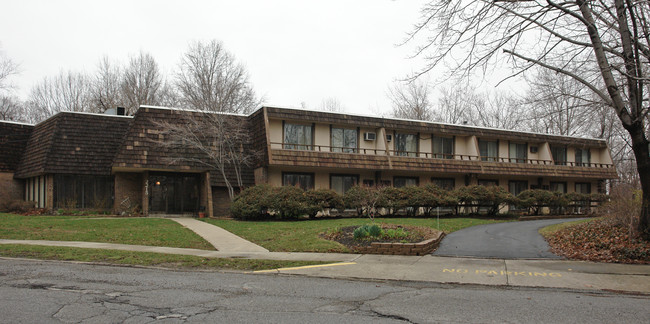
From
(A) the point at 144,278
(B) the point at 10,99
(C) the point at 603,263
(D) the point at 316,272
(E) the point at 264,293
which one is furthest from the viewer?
(B) the point at 10,99

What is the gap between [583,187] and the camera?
119ft

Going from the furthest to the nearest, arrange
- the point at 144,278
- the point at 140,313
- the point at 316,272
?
the point at 316,272 → the point at 144,278 → the point at 140,313

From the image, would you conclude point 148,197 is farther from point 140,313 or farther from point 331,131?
point 140,313

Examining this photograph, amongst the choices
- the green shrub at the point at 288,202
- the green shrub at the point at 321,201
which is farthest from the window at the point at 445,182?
the green shrub at the point at 288,202

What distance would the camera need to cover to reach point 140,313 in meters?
6.06

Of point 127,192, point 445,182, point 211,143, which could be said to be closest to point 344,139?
point 211,143

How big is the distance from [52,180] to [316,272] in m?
21.4

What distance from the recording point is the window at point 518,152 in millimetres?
32969

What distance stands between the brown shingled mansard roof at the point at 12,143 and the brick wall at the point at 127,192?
26.0 ft

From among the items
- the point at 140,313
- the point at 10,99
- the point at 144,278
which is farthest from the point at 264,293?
the point at 10,99

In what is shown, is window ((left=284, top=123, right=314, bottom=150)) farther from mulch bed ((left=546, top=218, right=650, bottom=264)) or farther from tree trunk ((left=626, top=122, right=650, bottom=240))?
tree trunk ((left=626, top=122, right=650, bottom=240))

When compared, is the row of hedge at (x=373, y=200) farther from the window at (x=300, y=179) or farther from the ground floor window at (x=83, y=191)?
the ground floor window at (x=83, y=191)

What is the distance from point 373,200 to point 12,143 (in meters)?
23.0

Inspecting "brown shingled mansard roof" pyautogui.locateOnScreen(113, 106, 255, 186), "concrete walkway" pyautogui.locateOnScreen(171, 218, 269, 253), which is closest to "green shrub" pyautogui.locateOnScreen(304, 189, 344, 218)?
"concrete walkway" pyautogui.locateOnScreen(171, 218, 269, 253)
